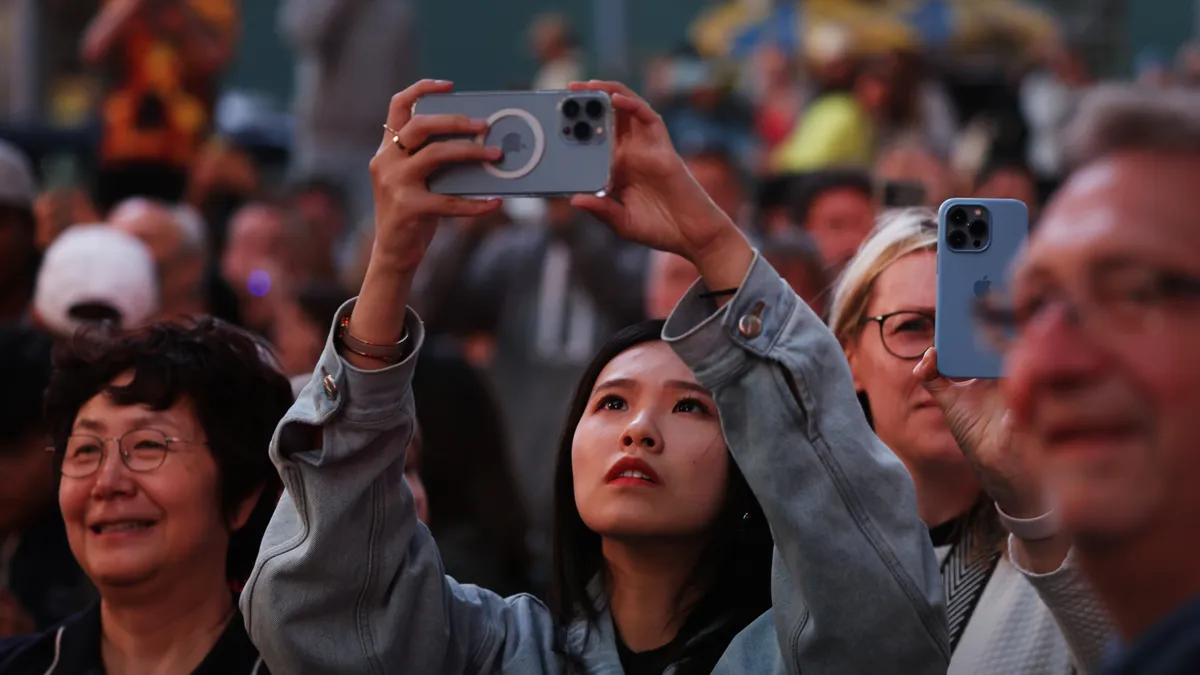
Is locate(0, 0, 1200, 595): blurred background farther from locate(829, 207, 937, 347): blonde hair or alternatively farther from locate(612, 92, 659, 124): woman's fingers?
locate(829, 207, 937, 347): blonde hair

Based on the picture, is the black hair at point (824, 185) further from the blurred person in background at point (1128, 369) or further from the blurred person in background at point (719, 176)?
the blurred person in background at point (1128, 369)

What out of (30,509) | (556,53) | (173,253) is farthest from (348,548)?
(556,53)

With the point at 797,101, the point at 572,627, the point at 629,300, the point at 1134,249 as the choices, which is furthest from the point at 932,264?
the point at 797,101

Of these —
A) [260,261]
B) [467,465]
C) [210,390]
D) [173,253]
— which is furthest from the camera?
[260,261]

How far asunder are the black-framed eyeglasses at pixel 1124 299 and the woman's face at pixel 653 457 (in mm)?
1080

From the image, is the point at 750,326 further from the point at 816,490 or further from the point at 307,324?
the point at 307,324

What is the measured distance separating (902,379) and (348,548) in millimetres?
1087

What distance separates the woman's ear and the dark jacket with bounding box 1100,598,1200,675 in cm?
203

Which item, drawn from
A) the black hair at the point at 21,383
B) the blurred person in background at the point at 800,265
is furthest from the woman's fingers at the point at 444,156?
the blurred person in background at the point at 800,265

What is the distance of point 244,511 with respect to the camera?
3.43 m

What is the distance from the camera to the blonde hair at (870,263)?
3.43 metres

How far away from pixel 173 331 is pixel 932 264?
4.64ft

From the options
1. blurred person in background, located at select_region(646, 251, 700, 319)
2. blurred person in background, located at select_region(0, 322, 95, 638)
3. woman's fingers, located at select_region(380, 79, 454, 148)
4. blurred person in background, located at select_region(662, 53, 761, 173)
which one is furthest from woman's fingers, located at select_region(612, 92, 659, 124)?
blurred person in background, located at select_region(662, 53, 761, 173)

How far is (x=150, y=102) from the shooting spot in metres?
8.41
